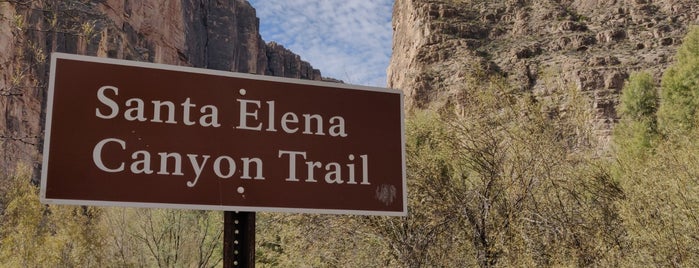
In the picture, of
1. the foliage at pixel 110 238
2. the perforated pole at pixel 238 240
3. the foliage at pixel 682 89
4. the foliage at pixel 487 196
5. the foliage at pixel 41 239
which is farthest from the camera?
the foliage at pixel 682 89

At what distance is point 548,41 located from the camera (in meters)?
67.0

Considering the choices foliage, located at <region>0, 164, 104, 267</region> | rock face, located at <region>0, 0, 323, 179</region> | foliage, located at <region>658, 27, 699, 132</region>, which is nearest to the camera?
foliage, located at <region>0, 164, 104, 267</region>

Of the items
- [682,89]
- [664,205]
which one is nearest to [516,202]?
Result: [664,205]

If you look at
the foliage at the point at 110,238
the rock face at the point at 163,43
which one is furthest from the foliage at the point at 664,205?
the rock face at the point at 163,43

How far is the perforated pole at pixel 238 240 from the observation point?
2389 mm

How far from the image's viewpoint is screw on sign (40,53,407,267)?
2.29 meters

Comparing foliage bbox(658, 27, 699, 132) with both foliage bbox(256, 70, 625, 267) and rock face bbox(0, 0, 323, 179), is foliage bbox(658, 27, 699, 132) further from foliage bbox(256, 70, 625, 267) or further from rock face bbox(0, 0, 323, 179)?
rock face bbox(0, 0, 323, 179)

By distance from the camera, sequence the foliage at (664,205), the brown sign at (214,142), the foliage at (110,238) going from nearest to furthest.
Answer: the brown sign at (214,142) < the foliage at (664,205) < the foliage at (110,238)

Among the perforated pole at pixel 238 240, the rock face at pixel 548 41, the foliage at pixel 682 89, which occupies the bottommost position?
the perforated pole at pixel 238 240

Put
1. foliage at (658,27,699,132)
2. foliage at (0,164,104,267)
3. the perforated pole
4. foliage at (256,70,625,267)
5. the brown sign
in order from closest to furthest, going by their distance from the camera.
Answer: the brown sign → the perforated pole → foliage at (256,70,625,267) → foliage at (0,164,104,267) → foliage at (658,27,699,132)

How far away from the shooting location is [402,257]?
1294 centimetres

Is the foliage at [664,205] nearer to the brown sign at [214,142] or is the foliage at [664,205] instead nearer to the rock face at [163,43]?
the brown sign at [214,142]

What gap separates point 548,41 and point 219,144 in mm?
67607

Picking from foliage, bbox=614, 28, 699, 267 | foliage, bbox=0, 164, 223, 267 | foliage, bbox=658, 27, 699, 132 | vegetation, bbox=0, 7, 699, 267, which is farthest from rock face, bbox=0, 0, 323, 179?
foliage, bbox=614, 28, 699, 267
